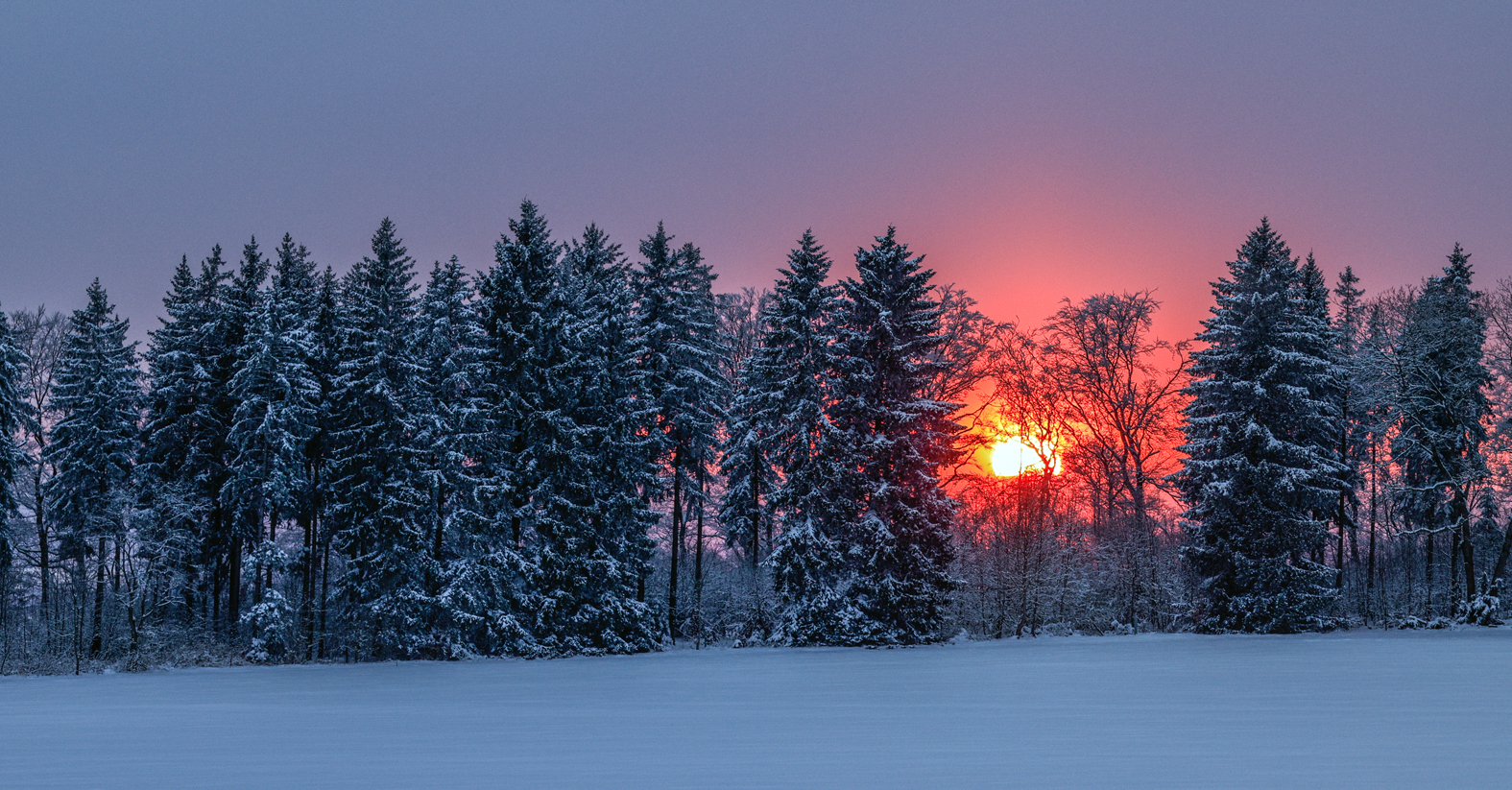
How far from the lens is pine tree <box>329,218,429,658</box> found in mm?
41969

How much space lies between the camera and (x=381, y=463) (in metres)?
43.6

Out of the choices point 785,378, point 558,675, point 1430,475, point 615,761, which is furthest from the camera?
point 1430,475

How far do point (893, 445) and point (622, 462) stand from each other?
10825 mm

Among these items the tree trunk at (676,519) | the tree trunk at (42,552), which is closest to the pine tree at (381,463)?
the tree trunk at (676,519)

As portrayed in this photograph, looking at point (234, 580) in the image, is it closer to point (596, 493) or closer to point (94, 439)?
point (94, 439)

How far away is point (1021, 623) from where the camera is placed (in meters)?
48.2

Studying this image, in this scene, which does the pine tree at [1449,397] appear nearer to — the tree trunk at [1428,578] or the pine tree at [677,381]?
the tree trunk at [1428,578]

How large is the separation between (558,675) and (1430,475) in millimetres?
43936

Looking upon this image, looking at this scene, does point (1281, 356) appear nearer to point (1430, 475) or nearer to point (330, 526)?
point (1430, 475)

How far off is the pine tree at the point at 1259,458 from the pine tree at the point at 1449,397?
381cm

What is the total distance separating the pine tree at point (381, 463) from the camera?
138 ft

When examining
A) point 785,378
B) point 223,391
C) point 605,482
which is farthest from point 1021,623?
point 223,391

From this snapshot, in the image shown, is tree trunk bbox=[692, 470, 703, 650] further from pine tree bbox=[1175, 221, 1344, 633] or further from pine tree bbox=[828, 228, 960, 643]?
pine tree bbox=[1175, 221, 1344, 633]

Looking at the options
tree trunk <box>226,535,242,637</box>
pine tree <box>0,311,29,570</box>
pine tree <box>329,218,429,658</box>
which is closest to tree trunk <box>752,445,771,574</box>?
pine tree <box>329,218,429,658</box>
